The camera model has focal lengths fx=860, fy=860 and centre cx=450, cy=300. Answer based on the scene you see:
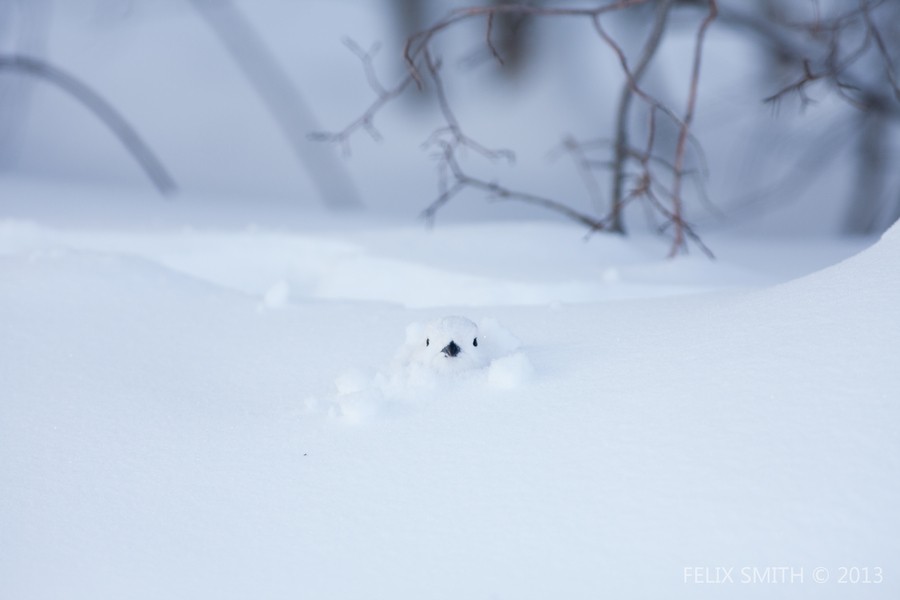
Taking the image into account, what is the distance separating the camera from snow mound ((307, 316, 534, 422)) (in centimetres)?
107

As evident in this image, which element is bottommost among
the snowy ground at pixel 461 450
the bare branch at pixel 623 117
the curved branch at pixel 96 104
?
the snowy ground at pixel 461 450

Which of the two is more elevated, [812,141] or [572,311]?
[812,141]

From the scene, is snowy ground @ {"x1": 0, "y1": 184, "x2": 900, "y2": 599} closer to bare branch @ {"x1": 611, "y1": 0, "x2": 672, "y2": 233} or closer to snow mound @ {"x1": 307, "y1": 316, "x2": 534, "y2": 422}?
snow mound @ {"x1": 307, "y1": 316, "x2": 534, "y2": 422}

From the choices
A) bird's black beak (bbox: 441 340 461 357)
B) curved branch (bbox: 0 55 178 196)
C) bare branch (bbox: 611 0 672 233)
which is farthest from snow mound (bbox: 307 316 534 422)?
curved branch (bbox: 0 55 178 196)

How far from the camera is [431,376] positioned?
111 cm

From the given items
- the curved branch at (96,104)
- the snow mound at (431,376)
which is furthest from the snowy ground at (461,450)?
the curved branch at (96,104)

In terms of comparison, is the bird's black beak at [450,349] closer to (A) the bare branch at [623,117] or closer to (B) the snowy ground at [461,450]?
(B) the snowy ground at [461,450]

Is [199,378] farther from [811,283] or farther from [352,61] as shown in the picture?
[352,61]

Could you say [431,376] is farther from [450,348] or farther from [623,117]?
[623,117]

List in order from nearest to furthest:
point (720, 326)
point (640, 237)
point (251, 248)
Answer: point (720, 326)
point (251, 248)
point (640, 237)

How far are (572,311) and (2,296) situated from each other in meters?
0.99

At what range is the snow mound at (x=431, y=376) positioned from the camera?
1.07 m

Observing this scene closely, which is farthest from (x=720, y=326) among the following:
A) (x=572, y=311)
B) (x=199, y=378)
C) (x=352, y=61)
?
(x=352, y=61)

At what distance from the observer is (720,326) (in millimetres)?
1158
